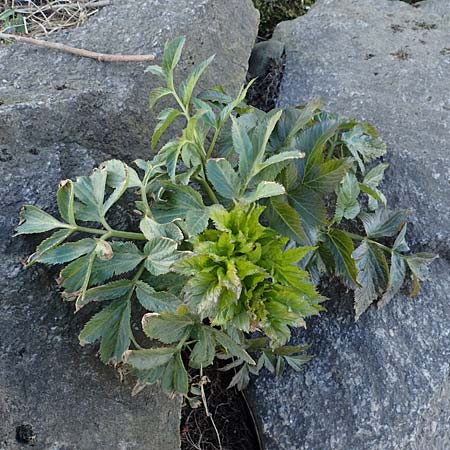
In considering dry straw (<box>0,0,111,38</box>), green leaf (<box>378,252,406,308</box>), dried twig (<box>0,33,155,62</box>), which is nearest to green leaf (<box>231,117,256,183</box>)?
green leaf (<box>378,252,406,308</box>)

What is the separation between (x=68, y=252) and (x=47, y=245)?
55 mm

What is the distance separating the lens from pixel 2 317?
1.36 metres

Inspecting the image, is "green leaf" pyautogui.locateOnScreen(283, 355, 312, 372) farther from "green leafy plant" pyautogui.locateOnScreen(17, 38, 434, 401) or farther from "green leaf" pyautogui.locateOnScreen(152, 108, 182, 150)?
"green leaf" pyautogui.locateOnScreen(152, 108, 182, 150)

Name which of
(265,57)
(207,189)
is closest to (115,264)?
(207,189)

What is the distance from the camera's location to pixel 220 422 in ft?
5.90

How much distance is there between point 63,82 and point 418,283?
1196 millimetres

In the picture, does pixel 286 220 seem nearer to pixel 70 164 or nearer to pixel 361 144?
pixel 361 144

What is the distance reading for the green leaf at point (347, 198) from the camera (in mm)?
1589

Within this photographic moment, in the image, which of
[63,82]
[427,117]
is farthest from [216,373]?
[427,117]

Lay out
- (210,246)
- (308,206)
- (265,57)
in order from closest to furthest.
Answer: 1. (210,246)
2. (308,206)
3. (265,57)

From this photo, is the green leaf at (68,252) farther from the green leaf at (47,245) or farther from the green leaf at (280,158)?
the green leaf at (280,158)

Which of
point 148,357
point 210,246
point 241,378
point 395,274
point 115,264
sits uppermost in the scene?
point 210,246

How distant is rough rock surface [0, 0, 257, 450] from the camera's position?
1343mm

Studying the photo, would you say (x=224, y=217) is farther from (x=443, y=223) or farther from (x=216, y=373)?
(x=443, y=223)
